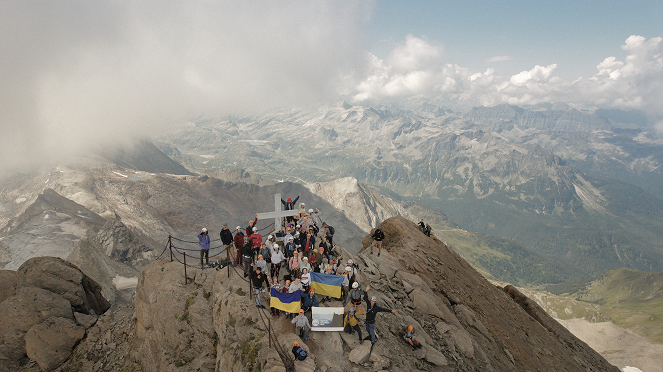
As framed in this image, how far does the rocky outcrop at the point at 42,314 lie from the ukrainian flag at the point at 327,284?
18.3 m

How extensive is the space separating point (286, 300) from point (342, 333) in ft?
11.7

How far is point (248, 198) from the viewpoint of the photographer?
18012 cm

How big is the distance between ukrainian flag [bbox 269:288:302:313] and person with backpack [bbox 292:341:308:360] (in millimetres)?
A: 2309

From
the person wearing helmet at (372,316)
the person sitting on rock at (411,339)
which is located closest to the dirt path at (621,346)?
the person sitting on rock at (411,339)

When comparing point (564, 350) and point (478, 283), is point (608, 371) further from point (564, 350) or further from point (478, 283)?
point (478, 283)

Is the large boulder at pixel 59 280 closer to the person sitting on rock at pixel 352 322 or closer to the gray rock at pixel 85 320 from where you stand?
the gray rock at pixel 85 320

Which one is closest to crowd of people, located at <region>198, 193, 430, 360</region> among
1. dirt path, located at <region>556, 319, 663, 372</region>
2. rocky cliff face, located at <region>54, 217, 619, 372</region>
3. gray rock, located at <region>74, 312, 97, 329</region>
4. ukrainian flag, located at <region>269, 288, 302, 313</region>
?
ukrainian flag, located at <region>269, 288, 302, 313</region>

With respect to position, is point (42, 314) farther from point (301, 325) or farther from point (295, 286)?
point (301, 325)

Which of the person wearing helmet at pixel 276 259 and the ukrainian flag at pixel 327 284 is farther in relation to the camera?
Result: the person wearing helmet at pixel 276 259

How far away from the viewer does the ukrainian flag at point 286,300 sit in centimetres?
1620

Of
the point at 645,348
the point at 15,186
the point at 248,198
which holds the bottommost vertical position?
the point at 645,348

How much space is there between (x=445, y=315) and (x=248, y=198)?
16846cm

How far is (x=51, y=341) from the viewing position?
68.0 feet

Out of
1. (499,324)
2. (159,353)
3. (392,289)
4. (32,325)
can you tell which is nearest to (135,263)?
(32,325)
